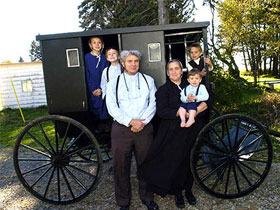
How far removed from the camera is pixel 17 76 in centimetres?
1552

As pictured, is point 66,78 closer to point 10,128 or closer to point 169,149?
point 169,149

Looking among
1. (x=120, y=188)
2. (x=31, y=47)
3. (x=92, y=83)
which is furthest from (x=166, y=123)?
(x=31, y=47)

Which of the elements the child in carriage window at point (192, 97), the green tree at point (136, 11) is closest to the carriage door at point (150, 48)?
the child in carriage window at point (192, 97)

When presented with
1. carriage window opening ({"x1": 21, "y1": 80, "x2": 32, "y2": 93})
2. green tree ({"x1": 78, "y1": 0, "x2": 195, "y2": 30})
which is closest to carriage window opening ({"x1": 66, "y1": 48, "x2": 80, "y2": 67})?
green tree ({"x1": 78, "y1": 0, "x2": 195, "y2": 30})

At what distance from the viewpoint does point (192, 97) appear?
2.85 meters

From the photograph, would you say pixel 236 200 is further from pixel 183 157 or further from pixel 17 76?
pixel 17 76

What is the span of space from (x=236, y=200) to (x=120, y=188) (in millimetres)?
1571

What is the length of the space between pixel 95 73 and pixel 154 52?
94cm

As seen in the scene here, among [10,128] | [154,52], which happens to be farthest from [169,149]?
[10,128]

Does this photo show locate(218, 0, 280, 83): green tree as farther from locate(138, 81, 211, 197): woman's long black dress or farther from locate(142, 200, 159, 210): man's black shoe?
locate(142, 200, 159, 210): man's black shoe

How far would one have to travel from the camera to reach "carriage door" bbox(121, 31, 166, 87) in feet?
10.9

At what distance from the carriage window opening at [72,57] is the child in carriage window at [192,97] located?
1.54m

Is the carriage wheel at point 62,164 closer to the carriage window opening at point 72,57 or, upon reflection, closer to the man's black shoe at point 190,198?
the carriage window opening at point 72,57

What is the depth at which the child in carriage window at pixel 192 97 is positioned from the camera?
9.18 feet
